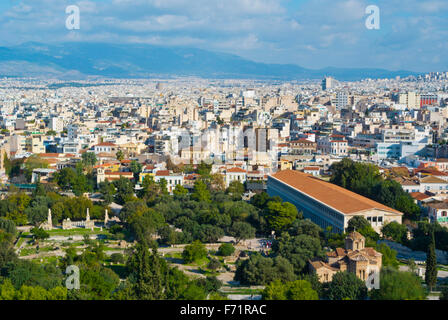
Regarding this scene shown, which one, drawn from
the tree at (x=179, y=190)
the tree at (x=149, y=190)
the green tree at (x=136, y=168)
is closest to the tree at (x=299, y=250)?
the tree at (x=179, y=190)

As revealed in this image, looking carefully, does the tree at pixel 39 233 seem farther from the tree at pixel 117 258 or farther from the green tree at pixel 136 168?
the green tree at pixel 136 168

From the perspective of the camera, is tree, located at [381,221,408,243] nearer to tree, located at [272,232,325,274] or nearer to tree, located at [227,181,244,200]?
tree, located at [272,232,325,274]

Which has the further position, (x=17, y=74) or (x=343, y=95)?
(x=17, y=74)

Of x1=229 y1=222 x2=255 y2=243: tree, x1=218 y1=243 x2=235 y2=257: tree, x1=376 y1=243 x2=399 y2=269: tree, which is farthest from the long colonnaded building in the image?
x1=218 y1=243 x2=235 y2=257: tree
